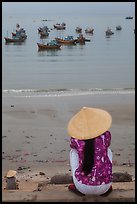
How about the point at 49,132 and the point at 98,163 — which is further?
the point at 49,132

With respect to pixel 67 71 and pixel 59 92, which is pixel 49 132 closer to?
pixel 59 92

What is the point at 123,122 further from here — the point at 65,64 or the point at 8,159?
the point at 65,64

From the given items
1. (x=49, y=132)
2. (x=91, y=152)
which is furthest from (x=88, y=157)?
(x=49, y=132)

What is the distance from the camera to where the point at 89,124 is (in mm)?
4047

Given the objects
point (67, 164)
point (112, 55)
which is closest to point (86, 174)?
point (67, 164)

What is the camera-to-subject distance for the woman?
401cm

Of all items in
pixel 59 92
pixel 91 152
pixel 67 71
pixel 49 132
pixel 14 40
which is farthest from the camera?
pixel 14 40

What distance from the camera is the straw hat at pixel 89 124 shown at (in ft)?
13.1

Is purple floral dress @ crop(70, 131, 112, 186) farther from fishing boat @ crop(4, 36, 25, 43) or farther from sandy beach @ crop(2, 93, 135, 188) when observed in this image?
fishing boat @ crop(4, 36, 25, 43)

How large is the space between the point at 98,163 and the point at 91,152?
12cm

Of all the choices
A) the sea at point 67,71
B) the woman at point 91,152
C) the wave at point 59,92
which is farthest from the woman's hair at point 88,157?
the sea at point 67,71

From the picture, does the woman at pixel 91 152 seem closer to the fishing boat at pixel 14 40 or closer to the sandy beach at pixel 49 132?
the sandy beach at pixel 49 132

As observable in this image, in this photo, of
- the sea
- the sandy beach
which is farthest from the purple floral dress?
the sea

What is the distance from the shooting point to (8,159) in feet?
30.3
